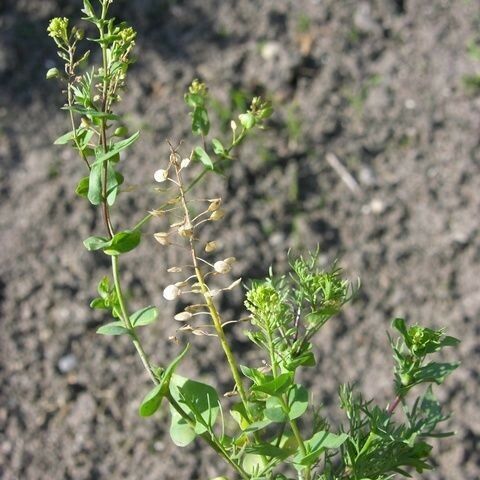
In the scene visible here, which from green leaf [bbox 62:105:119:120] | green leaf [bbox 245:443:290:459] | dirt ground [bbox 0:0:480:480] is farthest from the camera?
dirt ground [bbox 0:0:480:480]

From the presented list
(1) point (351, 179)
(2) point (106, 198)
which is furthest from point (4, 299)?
(2) point (106, 198)

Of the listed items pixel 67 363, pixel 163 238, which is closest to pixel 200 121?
pixel 163 238

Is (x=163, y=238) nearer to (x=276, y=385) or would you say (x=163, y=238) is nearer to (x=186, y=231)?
(x=186, y=231)

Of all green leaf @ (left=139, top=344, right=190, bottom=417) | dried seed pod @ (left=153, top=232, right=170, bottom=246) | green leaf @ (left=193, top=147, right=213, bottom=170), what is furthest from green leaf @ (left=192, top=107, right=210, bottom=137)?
green leaf @ (left=139, top=344, right=190, bottom=417)

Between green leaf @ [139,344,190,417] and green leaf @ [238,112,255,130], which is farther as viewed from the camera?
green leaf @ [238,112,255,130]

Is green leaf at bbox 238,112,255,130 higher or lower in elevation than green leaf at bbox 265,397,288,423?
higher

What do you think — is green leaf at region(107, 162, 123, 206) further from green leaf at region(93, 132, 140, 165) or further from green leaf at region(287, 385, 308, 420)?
green leaf at region(287, 385, 308, 420)

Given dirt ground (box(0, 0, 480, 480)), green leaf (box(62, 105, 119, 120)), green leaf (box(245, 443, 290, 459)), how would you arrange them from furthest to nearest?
dirt ground (box(0, 0, 480, 480)) < green leaf (box(245, 443, 290, 459)) < green leaf (box(62, 105, 119, 120))
